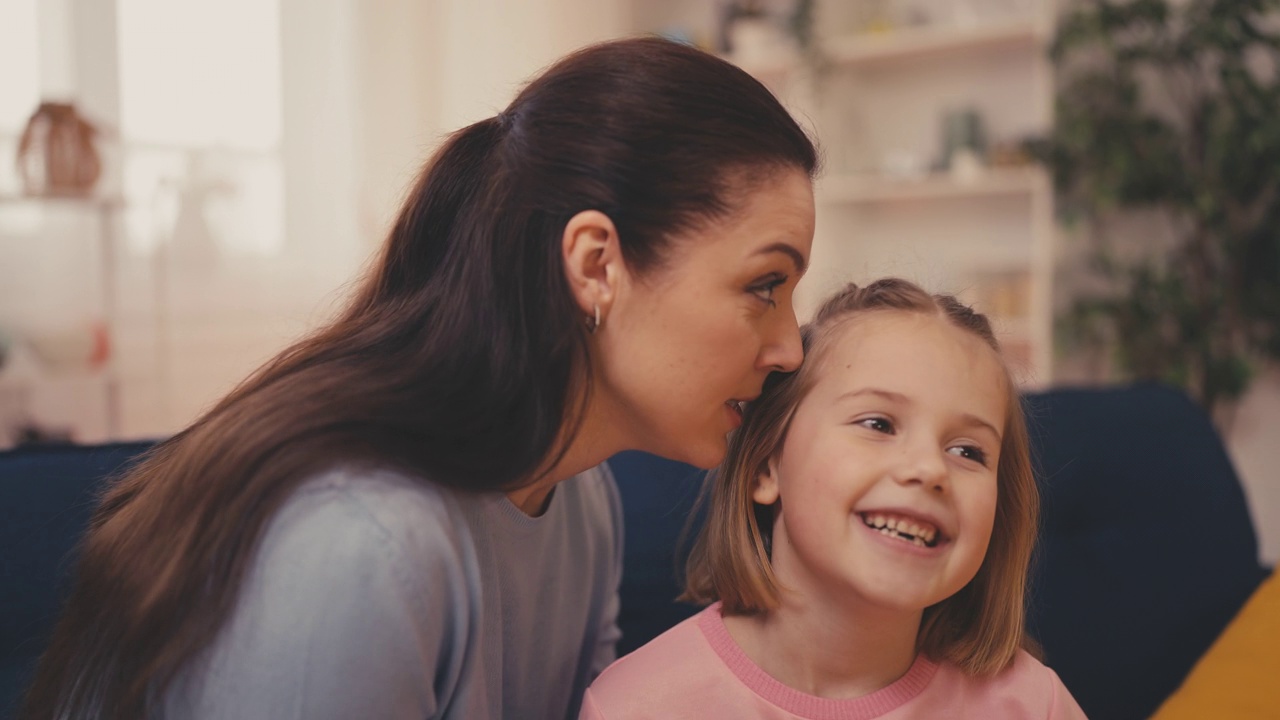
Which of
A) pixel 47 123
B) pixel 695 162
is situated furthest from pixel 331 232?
pixel 695 162

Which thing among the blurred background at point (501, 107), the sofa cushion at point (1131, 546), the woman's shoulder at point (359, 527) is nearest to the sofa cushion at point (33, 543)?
the woman's shoulder at point (359, 527)

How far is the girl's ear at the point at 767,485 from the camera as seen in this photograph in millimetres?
1188

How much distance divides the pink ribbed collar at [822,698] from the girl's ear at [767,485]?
157 mm

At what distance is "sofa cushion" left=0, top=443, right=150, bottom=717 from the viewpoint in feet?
3.72

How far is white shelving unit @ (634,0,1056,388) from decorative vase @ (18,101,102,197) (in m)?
2.68

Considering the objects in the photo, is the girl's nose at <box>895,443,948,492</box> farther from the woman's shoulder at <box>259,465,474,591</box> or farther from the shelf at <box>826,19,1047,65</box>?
the shelf at <box>826,19,1047,65</box>

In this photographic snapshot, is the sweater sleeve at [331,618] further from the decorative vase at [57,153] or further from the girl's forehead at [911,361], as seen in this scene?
the decorative vase at [57,153]

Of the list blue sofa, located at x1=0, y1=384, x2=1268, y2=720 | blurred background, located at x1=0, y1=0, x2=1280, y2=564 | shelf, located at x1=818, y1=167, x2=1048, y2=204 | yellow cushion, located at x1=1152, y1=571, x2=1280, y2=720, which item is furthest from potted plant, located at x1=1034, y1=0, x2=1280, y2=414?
yellow cushion, located at x1=1152, y1=571, x2=1280, y2=720

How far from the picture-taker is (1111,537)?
1.78 meters

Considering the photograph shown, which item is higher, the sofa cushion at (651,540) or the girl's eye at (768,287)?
the girl's eye at (768,287)

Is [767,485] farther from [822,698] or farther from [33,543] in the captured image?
[33,543]

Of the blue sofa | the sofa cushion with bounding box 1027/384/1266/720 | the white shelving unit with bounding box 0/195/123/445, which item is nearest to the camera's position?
the blue sofa

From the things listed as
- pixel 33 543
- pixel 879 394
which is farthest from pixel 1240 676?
pixel 33 543

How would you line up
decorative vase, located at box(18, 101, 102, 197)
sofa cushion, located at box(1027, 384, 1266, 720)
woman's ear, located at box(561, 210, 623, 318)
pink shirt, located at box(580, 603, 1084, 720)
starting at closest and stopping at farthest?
woman's ear, located at box(561, 210, 623, 318) → pink shirt, located at box(580, 603, 1084, 720) → sofa cushion, located at box(1027, 384, 1266, 720) → decorative vase, located at box(18, 101, 102, 197)
